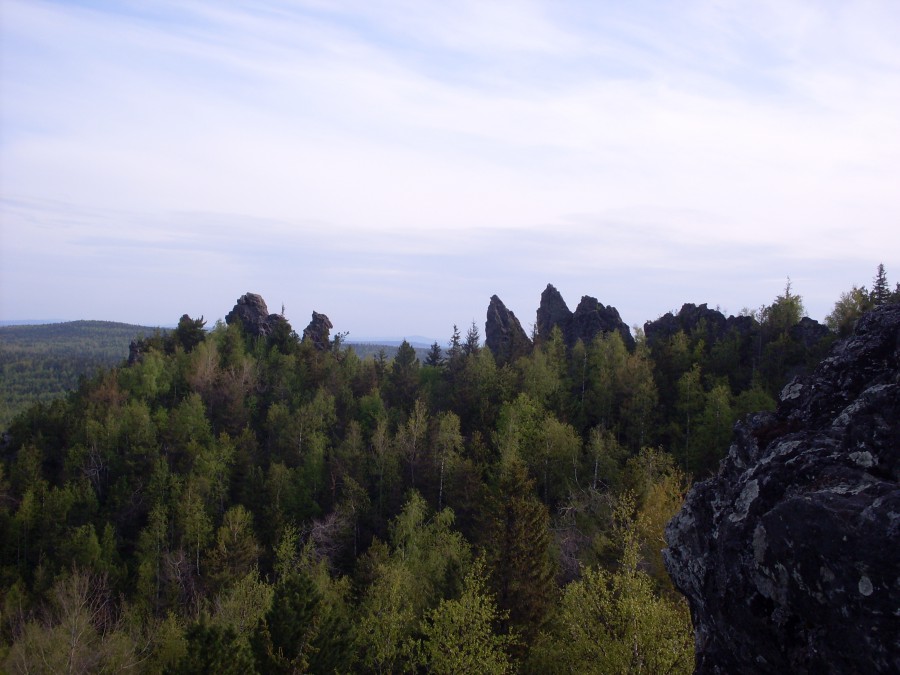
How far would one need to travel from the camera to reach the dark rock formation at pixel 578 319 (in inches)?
3273

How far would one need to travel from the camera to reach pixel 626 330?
8244cm

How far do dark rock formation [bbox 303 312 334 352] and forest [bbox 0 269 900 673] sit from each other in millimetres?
5478

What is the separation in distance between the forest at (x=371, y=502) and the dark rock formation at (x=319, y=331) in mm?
5478

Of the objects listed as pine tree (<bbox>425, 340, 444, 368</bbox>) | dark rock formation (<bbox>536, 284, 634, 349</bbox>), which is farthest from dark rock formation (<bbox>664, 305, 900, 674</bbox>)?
pine tree (<bbox>425, 340, 444, 368</bbox>)

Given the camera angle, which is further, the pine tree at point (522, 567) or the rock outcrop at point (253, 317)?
the rock outcrop at point (253, 317)

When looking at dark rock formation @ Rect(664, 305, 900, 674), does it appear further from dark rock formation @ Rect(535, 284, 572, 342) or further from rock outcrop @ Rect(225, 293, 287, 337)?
rock outcrop @ Rect(225, 293, 287, 337)

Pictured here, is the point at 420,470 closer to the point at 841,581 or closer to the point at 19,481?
the point at 19,481

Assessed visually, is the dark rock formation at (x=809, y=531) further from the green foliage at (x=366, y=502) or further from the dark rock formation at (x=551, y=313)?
the dark rock formation at (x=551, y=313)

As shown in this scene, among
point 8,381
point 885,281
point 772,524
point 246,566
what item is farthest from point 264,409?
point 8,381

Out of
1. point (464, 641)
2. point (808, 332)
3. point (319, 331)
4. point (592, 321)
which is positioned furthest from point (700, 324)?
point (464, 641)

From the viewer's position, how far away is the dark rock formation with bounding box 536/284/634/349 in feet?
273

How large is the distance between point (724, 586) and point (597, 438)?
45.3m

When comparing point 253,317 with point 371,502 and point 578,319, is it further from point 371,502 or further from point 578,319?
point 578,319

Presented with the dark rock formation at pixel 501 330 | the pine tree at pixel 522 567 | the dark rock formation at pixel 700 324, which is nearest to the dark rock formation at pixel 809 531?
the pine tree at pixel 522 567
